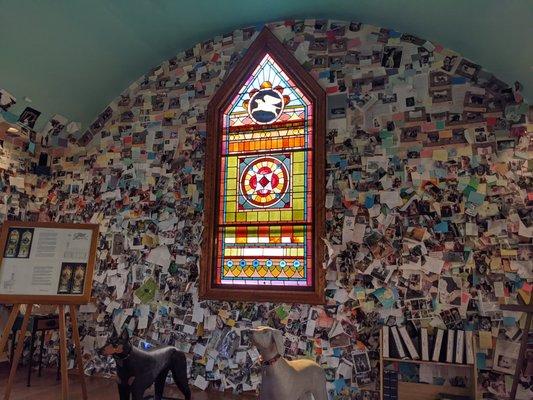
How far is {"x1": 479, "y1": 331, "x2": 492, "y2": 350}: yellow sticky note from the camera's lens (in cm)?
279

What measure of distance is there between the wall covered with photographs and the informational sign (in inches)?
31.9

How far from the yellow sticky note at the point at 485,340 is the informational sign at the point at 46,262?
2.72 metres

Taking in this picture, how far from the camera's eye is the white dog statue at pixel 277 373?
6.30 feet

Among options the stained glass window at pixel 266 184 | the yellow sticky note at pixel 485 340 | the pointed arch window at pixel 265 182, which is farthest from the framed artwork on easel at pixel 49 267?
the yellow sticky note at pixel 485 340

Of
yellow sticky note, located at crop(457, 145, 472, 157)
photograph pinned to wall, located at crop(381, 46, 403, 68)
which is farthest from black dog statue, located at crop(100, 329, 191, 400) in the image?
photograph pinned to wall, located at crop(381, 46, 403, 68)

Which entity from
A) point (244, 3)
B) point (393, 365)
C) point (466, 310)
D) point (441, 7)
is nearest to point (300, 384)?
point (393, 365)

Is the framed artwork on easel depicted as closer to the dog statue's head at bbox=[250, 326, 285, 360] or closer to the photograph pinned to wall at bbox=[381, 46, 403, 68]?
the dog statue's head at bbox=[250, 326, 285, 360]

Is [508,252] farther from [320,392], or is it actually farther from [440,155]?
[320,392]

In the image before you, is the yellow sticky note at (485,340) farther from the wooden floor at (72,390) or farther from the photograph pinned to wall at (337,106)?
the photograph pinned to wall at (337,106)

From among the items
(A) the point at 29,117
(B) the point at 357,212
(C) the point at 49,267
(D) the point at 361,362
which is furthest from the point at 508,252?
(A) the point at 29,117

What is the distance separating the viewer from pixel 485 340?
2801 mm

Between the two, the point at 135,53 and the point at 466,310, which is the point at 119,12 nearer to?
the point at 135,53

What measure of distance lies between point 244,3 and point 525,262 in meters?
2.92

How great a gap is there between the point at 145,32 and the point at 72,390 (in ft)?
10.1
